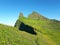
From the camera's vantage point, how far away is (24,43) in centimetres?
5231

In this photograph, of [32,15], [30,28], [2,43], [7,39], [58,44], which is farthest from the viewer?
[32,15]

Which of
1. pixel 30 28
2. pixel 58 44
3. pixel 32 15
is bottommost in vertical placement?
pixel 58 44

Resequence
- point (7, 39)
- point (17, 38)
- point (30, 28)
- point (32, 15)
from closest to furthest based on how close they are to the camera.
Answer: point (7, 39) < point (17, 38) < point (30, 28) < point (32, 15)

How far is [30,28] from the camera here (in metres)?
105

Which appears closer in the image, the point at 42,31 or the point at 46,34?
the point at 46,34

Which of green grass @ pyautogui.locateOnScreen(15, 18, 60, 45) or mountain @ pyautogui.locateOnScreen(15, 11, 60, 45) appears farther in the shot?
mountain @ pyautogui.locateOnScreen(15, 11, 60, 45)

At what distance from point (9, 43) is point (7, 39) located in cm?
185

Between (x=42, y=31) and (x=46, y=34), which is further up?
(x=42, y=31)

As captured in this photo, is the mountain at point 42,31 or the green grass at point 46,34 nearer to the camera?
the green grass at point 46,34

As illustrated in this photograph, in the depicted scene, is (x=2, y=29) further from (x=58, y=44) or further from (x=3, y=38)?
(x=58, y=44)

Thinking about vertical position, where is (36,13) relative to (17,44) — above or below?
above

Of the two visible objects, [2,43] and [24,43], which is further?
[24,43]

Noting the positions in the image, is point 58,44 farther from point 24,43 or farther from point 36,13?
point 36,13

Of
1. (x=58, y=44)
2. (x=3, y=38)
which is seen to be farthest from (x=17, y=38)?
(x=58, y=44)
